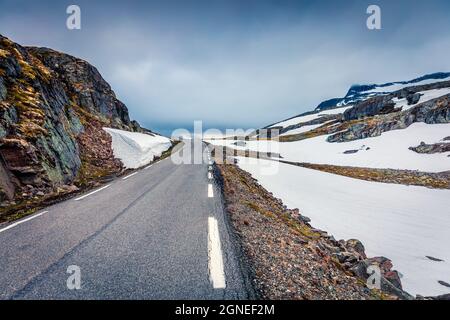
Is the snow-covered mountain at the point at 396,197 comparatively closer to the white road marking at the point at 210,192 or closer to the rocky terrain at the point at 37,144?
the white road marking at the point at 210,192

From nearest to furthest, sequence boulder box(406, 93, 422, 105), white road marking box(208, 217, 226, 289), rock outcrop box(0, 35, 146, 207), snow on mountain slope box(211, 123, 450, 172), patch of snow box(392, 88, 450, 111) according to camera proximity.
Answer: white road marking box(208, 217, 226, 289)
rock outcrop box(0, 35, 146, 207)
snow on mountain slope box(211, 123, 450, 172)
patch of snow box(392, 88, 450, 111)
boulder box(406, 93, 422, 105)

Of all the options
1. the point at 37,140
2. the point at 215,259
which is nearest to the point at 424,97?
the point at 215,259

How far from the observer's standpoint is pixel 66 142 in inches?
583

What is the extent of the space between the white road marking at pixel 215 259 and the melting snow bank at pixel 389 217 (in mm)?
6704

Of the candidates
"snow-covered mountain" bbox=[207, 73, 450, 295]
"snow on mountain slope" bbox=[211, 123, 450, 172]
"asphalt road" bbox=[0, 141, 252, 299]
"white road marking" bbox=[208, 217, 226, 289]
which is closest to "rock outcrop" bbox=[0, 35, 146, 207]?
"asphalt road" bbox=[0, 141, 252, 299]

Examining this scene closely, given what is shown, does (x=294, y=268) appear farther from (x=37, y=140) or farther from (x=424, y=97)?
(x=424, y=97)

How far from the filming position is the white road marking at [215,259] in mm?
3748

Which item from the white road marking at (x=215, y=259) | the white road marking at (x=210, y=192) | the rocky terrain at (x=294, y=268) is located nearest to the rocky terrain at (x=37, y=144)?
the white road marking at (x=210, y=192)

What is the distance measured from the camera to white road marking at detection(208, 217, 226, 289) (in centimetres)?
375

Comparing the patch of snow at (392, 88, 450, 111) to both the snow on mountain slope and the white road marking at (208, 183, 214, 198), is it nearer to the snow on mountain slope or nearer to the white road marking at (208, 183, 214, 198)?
the snow on mountain slope

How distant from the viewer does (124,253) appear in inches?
186

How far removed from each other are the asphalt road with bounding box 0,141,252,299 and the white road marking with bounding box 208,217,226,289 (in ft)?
0.05
